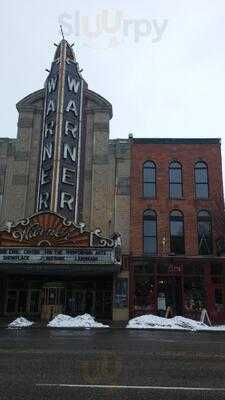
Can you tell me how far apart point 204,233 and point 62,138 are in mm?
13325

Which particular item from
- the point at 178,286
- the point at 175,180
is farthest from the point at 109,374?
the point at 175,180

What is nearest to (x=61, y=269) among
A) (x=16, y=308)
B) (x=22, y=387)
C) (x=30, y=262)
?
(x=30, y=262)

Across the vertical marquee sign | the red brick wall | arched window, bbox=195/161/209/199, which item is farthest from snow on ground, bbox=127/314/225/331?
arched window, bbox=195/161/209/199

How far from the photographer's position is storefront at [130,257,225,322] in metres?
33.5

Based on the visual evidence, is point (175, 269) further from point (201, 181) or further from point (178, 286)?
point (201, 181)

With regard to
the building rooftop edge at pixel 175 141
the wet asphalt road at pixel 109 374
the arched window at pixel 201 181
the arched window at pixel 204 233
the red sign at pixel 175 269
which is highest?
the building rooftop edge at pixel 175 141

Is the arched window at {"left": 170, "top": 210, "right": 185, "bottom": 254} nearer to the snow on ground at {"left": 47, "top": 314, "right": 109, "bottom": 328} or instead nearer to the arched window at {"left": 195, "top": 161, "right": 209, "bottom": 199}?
the arched window at {"left": 195, "top": 161, "right": 209, "bottom": 199}

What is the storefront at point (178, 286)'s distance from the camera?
33.5m

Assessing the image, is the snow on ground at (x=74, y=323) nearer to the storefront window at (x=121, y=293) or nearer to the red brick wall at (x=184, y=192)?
the storefront window at (x=121, y=293)

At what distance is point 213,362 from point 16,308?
26505mm

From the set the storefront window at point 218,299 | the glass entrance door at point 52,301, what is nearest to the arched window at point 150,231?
the storefront window at point 218,299

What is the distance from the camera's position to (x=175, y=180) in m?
37.4

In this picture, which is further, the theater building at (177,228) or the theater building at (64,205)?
the theater building at (177,228)

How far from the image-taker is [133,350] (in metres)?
13.6
